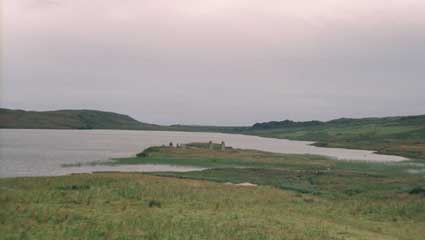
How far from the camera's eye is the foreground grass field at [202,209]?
25.5 metres

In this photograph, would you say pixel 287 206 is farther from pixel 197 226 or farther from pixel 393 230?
pixel 197 226

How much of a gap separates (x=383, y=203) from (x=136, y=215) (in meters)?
22.8

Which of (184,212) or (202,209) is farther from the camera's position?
(202,209)

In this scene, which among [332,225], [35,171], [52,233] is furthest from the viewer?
[35,171]

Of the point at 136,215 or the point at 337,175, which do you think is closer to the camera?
the point at 136,215

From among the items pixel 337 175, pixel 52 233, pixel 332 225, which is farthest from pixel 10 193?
pixel 337 175

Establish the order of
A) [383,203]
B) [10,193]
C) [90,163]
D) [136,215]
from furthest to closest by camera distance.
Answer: [90,163] → [383,203] → [10,193] → [136,215]

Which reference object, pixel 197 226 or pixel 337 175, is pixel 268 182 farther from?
pixel 197 226

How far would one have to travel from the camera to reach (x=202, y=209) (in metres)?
34.4

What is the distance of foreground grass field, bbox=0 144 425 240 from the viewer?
83.8 feet

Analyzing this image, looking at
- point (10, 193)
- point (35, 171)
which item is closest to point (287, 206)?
point (10, 193)

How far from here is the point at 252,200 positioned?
41.0 metres

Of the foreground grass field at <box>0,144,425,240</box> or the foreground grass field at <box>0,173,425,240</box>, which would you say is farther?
the foreground grass field at <box>0,144,425,240</box>

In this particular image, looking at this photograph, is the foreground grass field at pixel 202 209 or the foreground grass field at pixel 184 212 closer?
the foreground grass field at pixel 184 212
